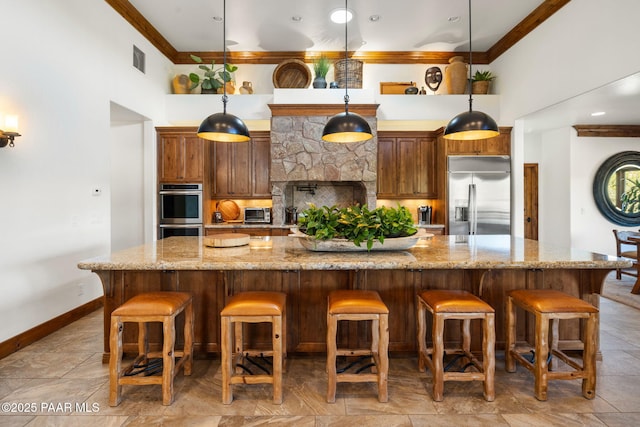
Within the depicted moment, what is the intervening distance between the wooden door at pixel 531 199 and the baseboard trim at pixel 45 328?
771 cm

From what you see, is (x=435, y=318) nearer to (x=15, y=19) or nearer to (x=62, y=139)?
(x=62, y=139)

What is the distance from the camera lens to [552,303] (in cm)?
210

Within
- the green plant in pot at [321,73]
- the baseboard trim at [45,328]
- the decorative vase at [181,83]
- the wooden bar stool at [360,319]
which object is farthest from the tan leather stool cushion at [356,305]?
Answer: the decorative vase at [181,83]

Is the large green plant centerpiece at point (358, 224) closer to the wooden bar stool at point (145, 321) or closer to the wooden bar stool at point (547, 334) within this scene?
the wooden bar stool at point (547, 334)

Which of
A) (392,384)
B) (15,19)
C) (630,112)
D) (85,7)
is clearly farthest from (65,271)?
(630,112)

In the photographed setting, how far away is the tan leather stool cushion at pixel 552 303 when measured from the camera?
81.7 inches

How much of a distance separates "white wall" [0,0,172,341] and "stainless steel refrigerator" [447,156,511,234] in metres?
4.74

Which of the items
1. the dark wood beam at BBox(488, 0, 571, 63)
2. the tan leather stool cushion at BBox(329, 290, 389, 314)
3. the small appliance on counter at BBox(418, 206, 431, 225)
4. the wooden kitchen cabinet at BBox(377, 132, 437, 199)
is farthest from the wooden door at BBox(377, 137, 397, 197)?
the tan leather stool cushion at BBox(329, 290, 389, 314)

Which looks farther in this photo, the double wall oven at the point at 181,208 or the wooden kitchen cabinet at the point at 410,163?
the wooden kitchen cabinet at the point at 410,163

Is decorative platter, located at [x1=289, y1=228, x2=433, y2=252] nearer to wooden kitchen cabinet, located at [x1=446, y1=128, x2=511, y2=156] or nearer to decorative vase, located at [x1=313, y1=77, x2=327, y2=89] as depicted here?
wooden kitchen cabinet, located at [x1=446, y1=128, x2=511, y2=156]

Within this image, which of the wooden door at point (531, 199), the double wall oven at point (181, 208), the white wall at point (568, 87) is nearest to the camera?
the white wall at point (568, 87)

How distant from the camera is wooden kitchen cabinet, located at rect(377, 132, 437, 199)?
561 centimetres

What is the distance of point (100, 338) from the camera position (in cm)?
312

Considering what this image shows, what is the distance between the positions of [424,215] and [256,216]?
2.80 m
